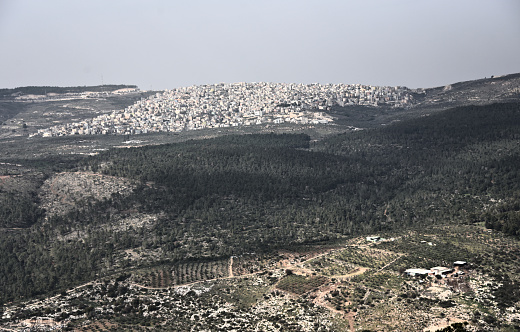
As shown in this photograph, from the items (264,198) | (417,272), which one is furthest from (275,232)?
(417,272)

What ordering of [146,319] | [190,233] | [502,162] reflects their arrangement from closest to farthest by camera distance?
[146,319]
[190,233]
[502,162]

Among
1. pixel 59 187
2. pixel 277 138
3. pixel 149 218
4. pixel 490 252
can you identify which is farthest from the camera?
pixel 277 138

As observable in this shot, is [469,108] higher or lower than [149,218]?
higher

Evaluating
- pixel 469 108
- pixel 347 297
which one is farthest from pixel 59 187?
pixel 469 108

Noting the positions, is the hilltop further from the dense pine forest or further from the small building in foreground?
the dense pine forest

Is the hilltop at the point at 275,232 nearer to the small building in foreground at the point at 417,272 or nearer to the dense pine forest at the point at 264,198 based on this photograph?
the small building in foreground at the point at 417,272

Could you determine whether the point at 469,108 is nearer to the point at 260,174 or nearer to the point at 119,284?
the point at 260,174

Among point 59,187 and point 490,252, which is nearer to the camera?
point 490,252
